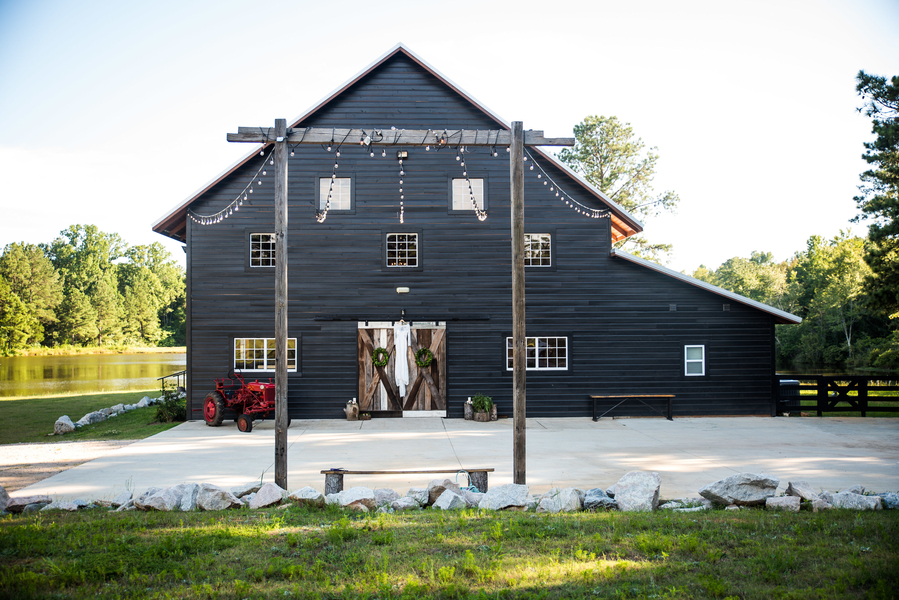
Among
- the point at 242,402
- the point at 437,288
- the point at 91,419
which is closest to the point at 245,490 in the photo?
the point at 242,402

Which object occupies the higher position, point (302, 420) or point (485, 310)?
point (485, 310)

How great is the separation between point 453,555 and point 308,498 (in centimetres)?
218

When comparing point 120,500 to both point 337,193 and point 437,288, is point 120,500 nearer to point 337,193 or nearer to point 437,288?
point 437,288

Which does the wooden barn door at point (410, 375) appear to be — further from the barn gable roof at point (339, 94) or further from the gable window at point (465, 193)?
the barn gable roof at point (339, 94)

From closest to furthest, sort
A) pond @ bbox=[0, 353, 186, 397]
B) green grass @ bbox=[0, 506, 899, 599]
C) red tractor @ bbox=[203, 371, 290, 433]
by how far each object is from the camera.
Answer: green grass @ bbox=[0, 506, 899, 599] < red tractor @ bbox=[203, 371, 290, 433] < pond @ bbox=[0, 353, 186, 397]

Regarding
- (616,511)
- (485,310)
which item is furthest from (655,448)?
(485,310)

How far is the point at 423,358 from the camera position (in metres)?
13.4

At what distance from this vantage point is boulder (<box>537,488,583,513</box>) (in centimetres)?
564

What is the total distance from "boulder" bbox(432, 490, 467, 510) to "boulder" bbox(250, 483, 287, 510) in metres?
1.64

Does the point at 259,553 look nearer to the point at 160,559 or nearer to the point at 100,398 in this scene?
the point at 160,559

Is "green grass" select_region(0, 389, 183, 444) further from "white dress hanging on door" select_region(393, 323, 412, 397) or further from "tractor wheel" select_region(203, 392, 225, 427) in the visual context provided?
"white dress hanging on door" select_region(393, 323, 412, 397)

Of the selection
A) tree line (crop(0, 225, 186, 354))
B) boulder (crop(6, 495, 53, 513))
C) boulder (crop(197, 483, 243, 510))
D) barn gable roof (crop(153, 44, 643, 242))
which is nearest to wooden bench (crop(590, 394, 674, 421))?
barn gable roof (crop(153, 44, 643, 242))

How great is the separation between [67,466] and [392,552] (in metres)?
6.69

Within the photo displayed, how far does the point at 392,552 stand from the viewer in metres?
4.25
